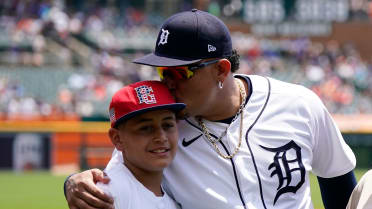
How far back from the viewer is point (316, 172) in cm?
379

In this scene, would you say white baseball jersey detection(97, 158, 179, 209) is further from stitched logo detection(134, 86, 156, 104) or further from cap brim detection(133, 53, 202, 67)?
cap brim detection(133, 53, 202, 67)

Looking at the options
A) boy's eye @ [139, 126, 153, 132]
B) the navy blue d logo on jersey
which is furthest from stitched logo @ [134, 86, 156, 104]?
the navy blue d logo on jersey

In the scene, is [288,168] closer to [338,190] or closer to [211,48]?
[338,190]

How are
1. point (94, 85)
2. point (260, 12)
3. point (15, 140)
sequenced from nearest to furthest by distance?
point (15, 140) → point (94, 85) → point (260, 12)

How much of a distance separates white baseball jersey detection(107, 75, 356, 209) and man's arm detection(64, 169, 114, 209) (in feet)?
1.68

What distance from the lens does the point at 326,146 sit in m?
3.68

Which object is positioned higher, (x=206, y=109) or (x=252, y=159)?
(x=206, y=109)

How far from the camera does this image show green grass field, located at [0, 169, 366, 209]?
406 inches

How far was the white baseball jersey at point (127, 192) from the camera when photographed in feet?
9.86

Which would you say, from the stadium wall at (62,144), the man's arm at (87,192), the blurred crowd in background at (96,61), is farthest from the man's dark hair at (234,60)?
the blurred crowd in background at (96,61)

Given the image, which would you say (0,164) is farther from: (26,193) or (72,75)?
(72,75)

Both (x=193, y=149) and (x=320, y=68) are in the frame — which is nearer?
(x=193, y=149)

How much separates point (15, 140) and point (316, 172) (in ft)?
39.2

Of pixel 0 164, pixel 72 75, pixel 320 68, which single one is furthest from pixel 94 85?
pixel 320 68
